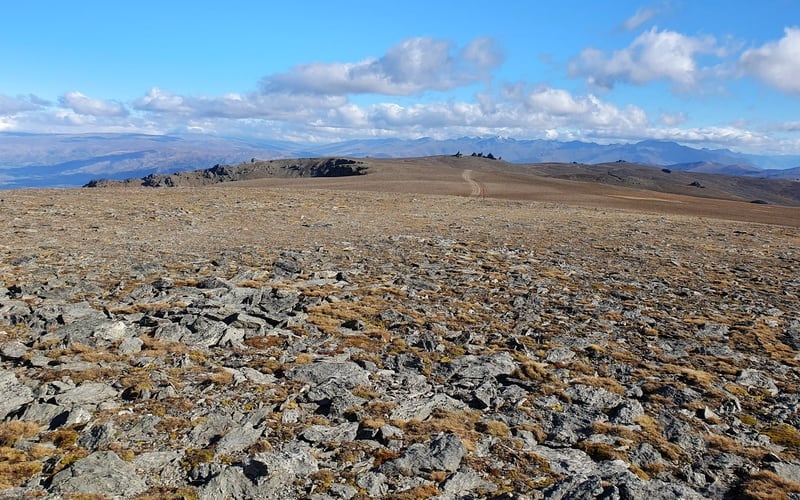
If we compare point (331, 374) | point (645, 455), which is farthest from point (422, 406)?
point (645, 455)

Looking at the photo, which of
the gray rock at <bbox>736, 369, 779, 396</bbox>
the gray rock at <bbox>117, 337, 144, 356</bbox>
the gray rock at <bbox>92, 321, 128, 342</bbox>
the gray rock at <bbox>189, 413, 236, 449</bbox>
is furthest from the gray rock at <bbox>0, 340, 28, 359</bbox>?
the gray rock at <bbox>736, 369, 779, 396</bbox>

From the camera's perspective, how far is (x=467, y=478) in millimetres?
7219

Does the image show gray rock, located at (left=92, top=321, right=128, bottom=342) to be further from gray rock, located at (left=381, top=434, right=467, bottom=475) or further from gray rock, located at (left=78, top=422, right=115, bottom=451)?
gray rock, located at (left=381, top=434, right=467, bottom=475)

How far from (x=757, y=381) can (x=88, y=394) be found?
13645 millimetres

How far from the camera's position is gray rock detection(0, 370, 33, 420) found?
8.21 meters

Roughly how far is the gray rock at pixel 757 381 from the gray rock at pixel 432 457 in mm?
7240

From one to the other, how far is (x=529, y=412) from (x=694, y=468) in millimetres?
2708

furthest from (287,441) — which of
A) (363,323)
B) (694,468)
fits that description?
(694,468)

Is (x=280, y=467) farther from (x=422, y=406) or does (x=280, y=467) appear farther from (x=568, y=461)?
(x=568, y=461)

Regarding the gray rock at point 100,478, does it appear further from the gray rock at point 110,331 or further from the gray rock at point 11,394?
the gray rock at point 110,331

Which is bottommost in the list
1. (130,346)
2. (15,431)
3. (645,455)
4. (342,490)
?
(645,455)

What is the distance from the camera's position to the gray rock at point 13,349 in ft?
32.5

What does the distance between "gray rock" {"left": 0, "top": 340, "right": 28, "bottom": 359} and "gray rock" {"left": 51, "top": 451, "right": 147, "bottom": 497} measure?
4.44 metres

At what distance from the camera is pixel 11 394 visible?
8609mm
